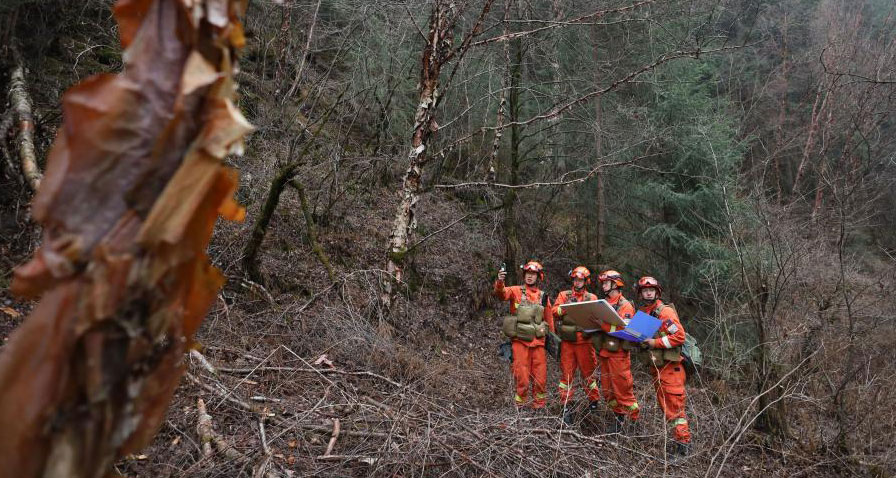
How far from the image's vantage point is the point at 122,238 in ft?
2.62

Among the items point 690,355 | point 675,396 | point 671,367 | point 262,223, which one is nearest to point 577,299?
point 671,367

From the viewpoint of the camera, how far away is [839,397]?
20.6 ft

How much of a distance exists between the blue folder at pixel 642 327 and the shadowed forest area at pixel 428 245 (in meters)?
0.99

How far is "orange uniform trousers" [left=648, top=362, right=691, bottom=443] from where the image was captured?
6148 mm

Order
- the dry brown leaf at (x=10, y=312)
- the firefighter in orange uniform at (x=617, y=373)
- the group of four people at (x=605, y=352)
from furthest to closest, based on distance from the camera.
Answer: the firefighter in orange uniform at (x=617, y=373) → the group of four people at (x=605, y=352) → the dry brown leaf at (x=10, y=312)

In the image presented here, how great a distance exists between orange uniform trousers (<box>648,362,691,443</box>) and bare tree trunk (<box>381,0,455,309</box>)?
3.45 metres

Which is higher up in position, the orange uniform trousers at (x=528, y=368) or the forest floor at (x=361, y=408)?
the forest floor at (x=361, y=408)

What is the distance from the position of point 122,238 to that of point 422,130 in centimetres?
613

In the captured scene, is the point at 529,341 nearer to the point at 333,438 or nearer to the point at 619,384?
the point at 619,384

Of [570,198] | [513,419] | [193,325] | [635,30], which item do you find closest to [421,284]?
[570,198]

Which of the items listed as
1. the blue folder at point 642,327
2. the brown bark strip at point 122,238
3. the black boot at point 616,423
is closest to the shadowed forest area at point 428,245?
the brown bark strip at point 122,238

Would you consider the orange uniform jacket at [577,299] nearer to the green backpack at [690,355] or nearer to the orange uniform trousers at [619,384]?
the orange uniform trousers at [619,384]

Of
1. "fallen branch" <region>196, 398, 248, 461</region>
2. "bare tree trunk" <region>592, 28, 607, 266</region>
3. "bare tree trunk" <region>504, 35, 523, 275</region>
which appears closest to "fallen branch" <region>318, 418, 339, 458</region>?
"fallen branch" <region>196, 398, 248, 461</region>

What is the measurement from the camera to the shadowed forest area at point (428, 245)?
88 centimetres
